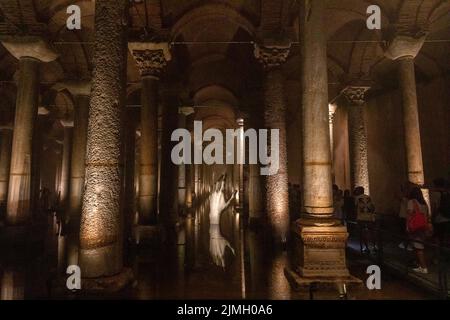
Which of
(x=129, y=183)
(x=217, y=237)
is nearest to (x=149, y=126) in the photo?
(x=129, y=183)

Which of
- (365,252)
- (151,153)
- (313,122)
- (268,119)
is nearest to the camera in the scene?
(313,122)

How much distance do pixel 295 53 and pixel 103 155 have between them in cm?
1001

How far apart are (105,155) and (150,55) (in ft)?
16.7

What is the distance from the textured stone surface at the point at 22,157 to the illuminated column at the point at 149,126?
114 inches

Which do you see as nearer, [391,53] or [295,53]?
[391,53]

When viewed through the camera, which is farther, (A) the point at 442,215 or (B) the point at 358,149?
(B) the point at 358,149

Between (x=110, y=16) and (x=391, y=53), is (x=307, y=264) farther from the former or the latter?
(x=391, y=53)


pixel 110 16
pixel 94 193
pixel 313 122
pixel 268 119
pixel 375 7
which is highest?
pixel 375 7

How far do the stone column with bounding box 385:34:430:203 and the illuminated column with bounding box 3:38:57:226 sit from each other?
9546 mm

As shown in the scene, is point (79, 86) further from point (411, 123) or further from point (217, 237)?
point (411, 123)

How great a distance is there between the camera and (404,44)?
25.6ft
